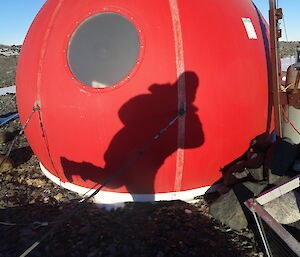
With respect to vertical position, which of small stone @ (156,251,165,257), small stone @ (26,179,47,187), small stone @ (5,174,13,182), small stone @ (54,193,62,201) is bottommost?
small stone @ (156,251,165,257)

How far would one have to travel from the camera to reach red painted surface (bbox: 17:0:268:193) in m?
4.37

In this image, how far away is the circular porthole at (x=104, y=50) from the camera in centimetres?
431

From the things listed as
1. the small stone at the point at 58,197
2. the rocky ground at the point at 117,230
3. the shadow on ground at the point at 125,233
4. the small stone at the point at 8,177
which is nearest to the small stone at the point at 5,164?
the small stone at the point at 8,177

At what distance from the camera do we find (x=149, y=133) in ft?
14.8

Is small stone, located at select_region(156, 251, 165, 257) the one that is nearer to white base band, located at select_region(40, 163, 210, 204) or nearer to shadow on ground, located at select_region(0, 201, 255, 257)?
shadow on ground, located at select_region(0, 201, 255, 257)

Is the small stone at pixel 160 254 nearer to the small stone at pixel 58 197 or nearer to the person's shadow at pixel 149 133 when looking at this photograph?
the person's shadow at pixel 149 133

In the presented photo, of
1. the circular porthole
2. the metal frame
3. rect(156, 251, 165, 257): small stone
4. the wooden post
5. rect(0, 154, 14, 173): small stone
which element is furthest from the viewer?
rect(0, 154, 14, 173): small stone

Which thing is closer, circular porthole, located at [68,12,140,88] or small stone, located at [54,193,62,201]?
circular porthole, located at [68,12,140,88]

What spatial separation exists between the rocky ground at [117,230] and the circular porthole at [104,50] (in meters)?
2.37

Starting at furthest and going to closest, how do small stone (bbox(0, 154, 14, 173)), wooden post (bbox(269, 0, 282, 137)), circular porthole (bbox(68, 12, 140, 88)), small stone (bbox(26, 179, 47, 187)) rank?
small stone (bbox(0, 154, 14, 173)) → small stone (bbox(26, 179, 47, 187)) → wooden post (bbox(269, 0, 282, 137)) → circular porthole (bbox(68, 12, 140, 88))

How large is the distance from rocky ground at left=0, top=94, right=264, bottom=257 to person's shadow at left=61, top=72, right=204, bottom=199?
656mm

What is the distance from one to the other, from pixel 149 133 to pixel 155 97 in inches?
24.0

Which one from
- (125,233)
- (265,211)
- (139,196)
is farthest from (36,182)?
(265,211)

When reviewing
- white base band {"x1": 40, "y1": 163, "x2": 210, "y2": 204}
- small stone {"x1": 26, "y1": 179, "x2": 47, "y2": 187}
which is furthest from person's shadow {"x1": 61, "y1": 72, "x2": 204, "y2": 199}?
small stone {"x1": 26, "y1": 179, "x2": 47, "y2": 187}
